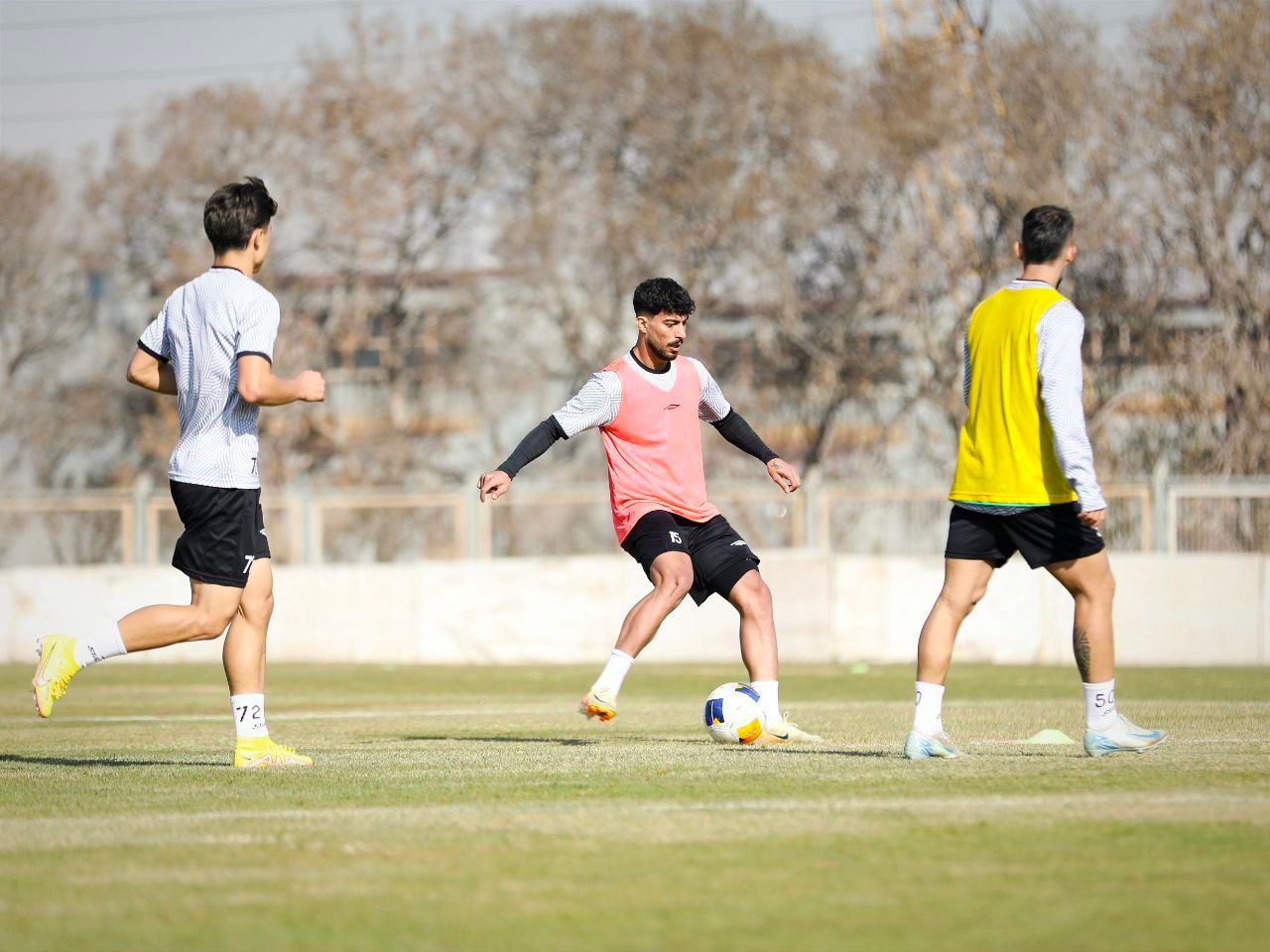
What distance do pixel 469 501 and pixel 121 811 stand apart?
51.9 feet

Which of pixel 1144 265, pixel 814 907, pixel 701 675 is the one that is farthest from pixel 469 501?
pixel 814 907

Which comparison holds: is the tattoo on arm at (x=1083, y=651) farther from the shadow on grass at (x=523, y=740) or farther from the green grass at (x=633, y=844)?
the shadow on grass at (x=523, y=740)

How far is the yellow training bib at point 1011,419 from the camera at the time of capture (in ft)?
24.1

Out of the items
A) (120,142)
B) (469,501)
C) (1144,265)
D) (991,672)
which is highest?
(120,142)

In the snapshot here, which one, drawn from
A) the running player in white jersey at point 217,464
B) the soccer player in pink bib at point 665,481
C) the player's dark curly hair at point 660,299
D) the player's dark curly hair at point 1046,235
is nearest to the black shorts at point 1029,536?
the player's dark curly hair at point 1046,235

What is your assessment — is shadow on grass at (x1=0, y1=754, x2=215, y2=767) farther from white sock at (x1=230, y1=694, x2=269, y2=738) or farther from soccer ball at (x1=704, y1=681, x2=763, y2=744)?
soccer ball at (x1=704, y1=681, x2=763, y2=744)

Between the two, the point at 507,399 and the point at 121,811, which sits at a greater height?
the point at 507,399

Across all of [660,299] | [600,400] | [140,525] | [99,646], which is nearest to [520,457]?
[600,400]

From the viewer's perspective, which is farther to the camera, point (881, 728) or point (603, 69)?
point (603, 69)

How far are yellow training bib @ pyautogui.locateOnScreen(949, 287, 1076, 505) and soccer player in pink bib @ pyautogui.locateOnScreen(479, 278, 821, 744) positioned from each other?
139cm

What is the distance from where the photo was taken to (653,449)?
8.95m

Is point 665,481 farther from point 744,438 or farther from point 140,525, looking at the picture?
point 140,525

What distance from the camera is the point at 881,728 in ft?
31.3

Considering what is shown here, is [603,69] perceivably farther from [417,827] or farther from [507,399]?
[417,827]
